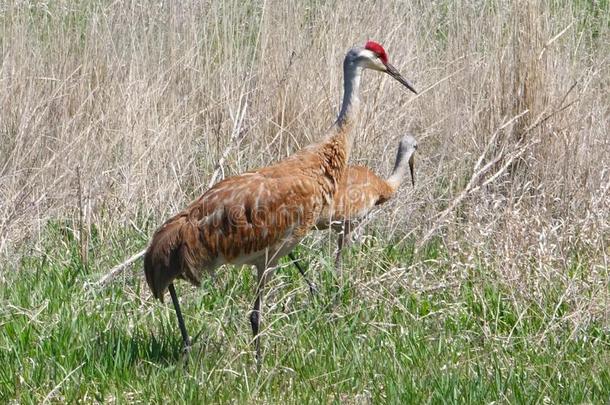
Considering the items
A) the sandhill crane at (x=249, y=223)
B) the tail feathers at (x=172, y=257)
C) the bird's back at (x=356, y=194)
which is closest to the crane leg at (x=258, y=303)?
the sandhill crane at (x=249, y=223)

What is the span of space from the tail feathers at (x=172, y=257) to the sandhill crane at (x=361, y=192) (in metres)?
1.10

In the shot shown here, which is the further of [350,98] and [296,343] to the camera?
[350,98]

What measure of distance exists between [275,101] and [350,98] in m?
1.83

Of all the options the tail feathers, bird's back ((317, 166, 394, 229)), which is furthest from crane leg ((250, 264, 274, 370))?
bird's back ((317, 166, 394, 229))

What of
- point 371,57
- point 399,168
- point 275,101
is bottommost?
point 399,168

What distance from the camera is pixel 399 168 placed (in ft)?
23.5

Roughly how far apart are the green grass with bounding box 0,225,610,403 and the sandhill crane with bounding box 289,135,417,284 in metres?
0.49

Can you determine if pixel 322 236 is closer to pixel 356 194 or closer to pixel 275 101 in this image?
pixel 356 194

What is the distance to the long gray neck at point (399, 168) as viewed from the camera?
712 centimetres

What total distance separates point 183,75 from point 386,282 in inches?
110

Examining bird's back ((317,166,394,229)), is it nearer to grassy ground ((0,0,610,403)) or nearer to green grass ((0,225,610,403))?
grassy ground ((0,0,610,403))

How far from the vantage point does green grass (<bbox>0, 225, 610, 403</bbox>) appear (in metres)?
4.30

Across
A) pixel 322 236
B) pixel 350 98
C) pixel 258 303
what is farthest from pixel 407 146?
pixel 258 303

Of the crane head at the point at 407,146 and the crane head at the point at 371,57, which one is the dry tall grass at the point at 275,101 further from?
the crane head at the point at 371,57
